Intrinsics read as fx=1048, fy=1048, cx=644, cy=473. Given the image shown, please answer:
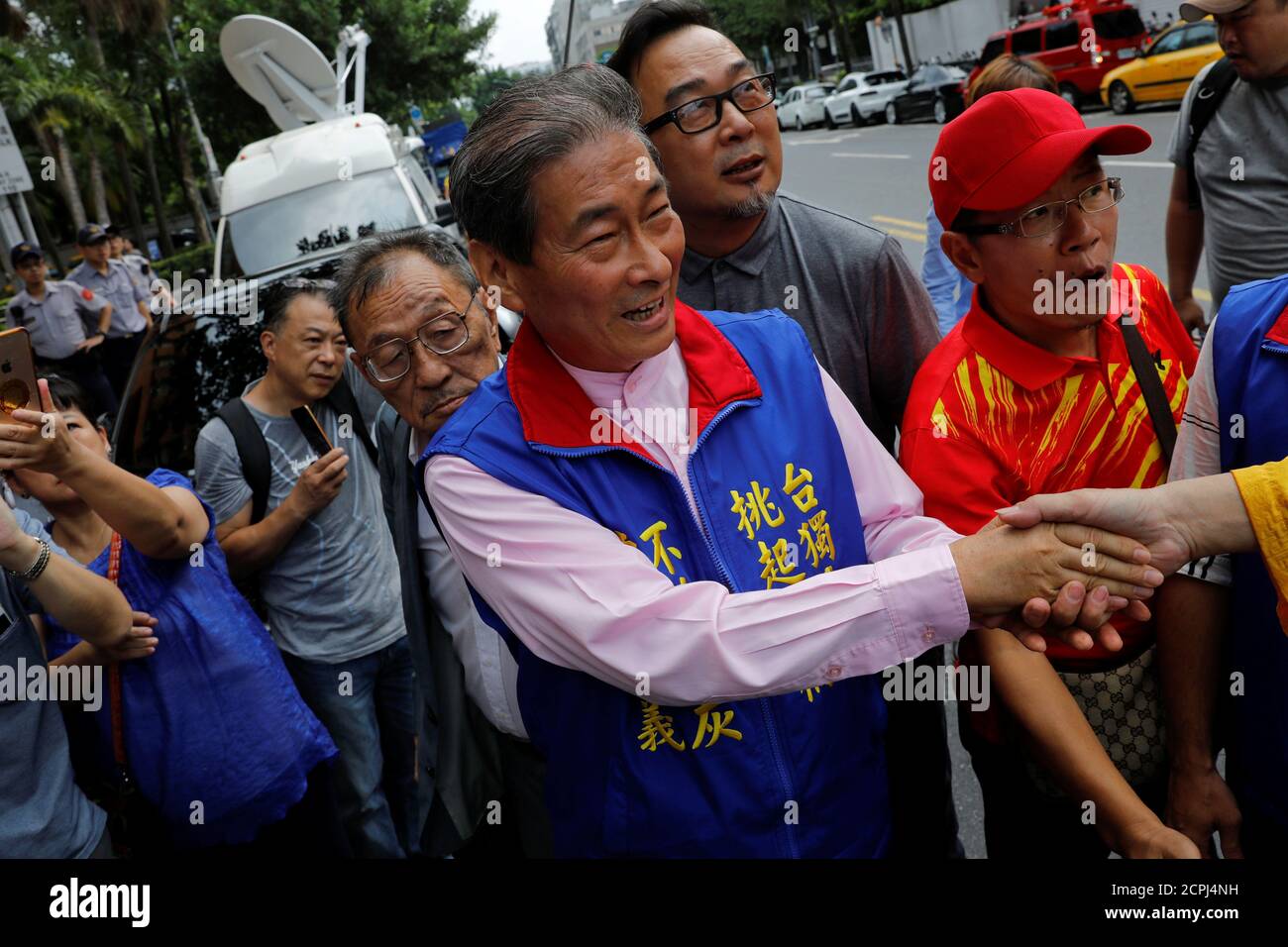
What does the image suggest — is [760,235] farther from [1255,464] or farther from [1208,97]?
[1208,97]

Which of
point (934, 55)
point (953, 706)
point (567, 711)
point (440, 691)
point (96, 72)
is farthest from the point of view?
point (934, 55)

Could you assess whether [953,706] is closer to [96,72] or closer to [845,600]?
[845,600]

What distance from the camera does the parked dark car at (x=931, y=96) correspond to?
22.9m

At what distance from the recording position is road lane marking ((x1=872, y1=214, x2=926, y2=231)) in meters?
11.6

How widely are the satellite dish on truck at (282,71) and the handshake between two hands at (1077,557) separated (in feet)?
34.1

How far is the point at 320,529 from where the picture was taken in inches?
122

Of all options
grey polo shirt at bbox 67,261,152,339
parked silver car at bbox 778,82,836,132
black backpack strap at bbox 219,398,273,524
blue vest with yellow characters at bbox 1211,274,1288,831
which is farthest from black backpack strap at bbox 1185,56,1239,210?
parked silver car at bbox 778,82,836,132

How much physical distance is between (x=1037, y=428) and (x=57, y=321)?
→ 8.72 metres

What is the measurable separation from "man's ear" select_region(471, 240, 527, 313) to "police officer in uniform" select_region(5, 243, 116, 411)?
779cm

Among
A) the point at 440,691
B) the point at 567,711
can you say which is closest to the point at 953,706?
the point at 440,691

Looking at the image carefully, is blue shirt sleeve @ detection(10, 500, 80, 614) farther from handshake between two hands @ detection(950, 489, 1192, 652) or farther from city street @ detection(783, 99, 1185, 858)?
city street @ detection(783, 99, 1185, 858)

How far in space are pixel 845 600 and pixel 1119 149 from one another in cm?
112

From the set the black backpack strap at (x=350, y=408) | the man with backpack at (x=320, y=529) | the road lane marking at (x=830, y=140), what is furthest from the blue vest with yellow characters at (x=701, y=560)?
the road lane marking at (x=830, y=140)

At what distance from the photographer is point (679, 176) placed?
2277 mm
